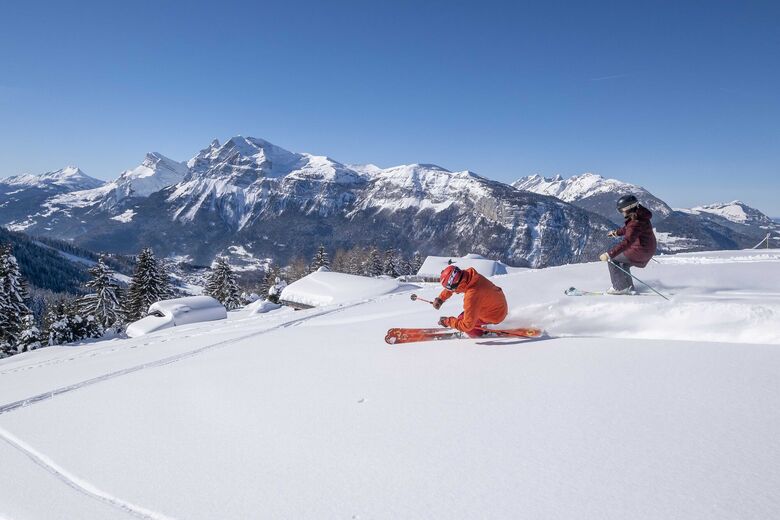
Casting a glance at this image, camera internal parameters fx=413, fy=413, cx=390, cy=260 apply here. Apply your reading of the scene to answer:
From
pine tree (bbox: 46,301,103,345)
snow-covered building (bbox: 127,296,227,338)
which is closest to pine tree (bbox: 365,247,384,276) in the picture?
snow-covered building (bbox: 127,296,227,338)

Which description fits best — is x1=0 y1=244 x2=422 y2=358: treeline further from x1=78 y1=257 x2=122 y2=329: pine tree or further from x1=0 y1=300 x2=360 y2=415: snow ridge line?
x1=0 y1=300 x2=360 y2=415: snow ridge line

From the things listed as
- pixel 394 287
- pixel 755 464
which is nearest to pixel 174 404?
pixel 755 464

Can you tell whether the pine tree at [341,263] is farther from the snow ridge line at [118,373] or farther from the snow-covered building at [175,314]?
the snow ridge line at [118,373]

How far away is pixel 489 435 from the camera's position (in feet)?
11.6

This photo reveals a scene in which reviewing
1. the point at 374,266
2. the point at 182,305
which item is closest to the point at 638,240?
the point at 182,305

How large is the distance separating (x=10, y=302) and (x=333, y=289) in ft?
70.7

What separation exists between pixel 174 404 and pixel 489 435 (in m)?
3.86

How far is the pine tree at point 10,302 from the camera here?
26.8 m

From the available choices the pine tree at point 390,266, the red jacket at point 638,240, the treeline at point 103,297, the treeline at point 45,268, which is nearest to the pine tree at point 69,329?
the treeline at point 103,297

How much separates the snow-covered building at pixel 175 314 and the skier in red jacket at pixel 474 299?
23.3 metres

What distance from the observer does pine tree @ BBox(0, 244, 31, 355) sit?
26.8m

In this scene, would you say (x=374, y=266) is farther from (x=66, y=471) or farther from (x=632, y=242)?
(x=66, y=471)

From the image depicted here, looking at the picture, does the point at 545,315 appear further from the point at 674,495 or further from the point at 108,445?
the point at 108,445

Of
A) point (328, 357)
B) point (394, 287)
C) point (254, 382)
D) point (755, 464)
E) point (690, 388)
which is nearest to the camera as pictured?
point (755, 464)
